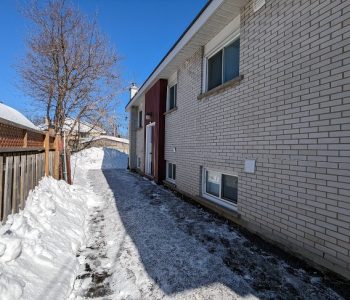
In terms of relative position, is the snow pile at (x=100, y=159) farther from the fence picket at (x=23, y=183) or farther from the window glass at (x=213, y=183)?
the fence picket at (x=23, y=183)

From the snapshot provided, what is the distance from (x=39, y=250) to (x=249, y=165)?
11.3 feet

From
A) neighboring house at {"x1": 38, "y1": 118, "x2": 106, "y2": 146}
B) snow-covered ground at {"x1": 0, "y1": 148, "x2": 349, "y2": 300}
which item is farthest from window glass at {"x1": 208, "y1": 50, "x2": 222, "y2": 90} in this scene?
neighboring house at {"x1": 38, "y1": 118, "x2": 106, "y2": 146}

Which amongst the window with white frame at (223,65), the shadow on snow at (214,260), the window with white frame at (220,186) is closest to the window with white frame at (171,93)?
the window with white frame at (223,65)

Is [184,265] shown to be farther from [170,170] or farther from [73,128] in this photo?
[73,128]

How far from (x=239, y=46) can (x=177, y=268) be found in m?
4.34

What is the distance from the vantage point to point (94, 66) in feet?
44.9

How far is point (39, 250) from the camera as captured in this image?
3.03m

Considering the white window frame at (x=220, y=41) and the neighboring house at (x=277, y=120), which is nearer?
the neighboring house at (x=277, y=120)

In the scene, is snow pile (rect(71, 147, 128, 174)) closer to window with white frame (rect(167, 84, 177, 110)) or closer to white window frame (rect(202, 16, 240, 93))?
window with white frame (rect(167, 84, 177, 110))

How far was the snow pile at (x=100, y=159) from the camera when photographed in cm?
2033

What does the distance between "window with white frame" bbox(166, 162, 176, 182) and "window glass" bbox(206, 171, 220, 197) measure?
9.36ft

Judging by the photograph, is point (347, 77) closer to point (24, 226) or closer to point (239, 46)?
point (239, 46)

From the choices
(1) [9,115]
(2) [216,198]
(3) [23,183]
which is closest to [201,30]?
(2) [216,198]

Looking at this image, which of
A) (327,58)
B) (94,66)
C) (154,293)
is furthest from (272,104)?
(94,66)
